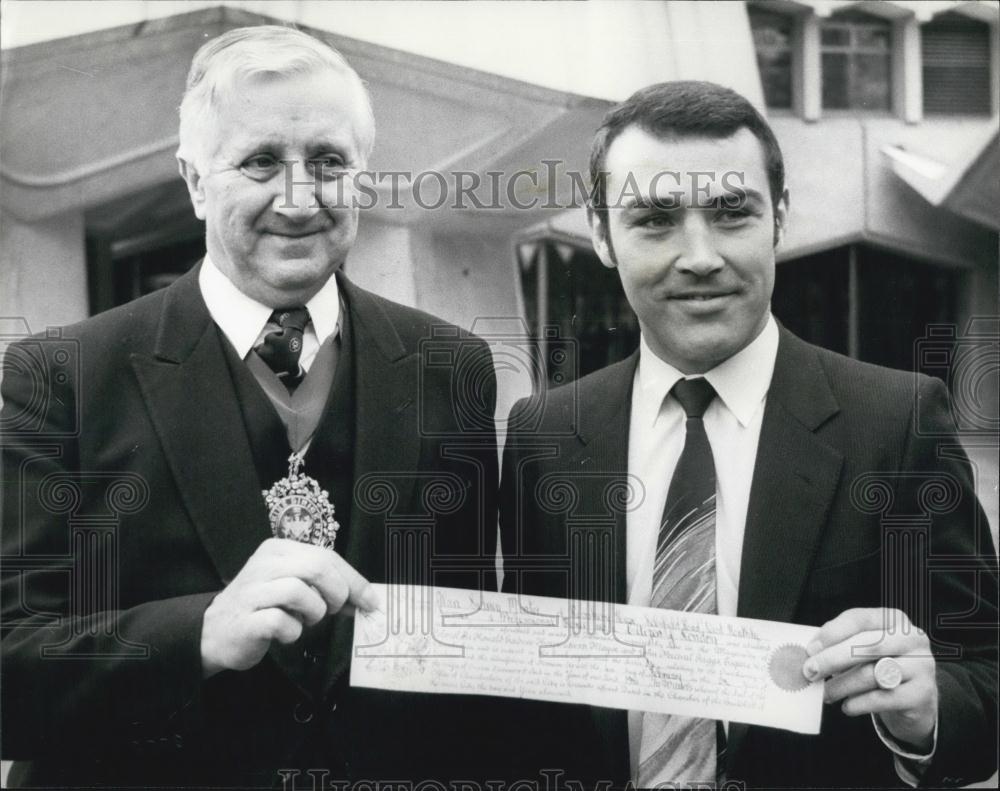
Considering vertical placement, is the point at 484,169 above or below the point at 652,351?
above

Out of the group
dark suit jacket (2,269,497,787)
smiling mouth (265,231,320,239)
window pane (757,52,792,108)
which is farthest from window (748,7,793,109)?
smiling mouth (265,231,320,239)

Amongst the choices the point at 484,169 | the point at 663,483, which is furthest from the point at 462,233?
the point at 663,483

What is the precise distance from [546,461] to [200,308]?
92 cm

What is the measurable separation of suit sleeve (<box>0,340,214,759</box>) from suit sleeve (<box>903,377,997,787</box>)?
179 cm

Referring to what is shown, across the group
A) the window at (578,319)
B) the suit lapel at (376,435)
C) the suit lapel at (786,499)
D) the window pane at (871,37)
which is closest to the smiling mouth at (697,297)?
the window at (578,319)

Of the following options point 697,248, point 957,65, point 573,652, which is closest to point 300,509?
point 573,652

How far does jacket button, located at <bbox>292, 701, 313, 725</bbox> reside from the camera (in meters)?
3.19

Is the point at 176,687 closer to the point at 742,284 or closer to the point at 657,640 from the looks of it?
the point at 657,640

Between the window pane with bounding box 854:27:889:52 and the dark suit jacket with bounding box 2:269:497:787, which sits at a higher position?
the window pane with bounding box 854:27:889:52

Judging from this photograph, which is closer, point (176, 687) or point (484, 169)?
point (176, 687)

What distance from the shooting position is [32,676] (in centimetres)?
324

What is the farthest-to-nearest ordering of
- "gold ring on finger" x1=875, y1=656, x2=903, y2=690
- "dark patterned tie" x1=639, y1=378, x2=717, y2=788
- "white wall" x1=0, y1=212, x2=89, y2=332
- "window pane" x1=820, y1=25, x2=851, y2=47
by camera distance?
1. "window pane" x1=820, y1=25, x2=851, y2=47
2. "white wall" x1=0, y1=212, x2=89, y2=332
3. "dark patterned tie" x1=639, y1=378, x2=717, y2=788
4. "gold ring on finger" x1=875, y1=656, x2=903, y2=690

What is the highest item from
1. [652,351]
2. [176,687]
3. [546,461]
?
[652,351]

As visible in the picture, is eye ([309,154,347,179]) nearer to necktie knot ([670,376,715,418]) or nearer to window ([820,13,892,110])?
necktie knot ([670,376,715,418])
